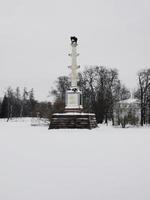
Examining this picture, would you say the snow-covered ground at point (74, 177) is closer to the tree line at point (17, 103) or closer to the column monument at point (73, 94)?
the column monument at point (73, 94)

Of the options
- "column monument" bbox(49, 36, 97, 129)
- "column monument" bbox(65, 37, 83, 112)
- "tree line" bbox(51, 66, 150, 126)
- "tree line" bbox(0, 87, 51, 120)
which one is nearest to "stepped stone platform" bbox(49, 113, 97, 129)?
"column monument" bbox(49, 36, 97, 129)

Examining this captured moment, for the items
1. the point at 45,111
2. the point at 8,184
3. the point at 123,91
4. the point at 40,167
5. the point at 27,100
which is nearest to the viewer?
the point at 8,184

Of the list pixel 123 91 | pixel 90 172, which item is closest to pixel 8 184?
pixel 90 172

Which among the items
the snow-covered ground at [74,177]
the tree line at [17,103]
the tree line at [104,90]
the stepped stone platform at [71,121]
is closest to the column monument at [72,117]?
the stepped stone platform at [71,121]

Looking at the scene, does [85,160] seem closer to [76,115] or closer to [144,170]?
[144,170]

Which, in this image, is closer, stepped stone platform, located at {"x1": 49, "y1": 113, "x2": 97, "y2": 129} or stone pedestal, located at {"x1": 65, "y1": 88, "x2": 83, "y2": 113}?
stepped stone platform, located at {"x1": 49, "y1": 113, "x2": 97, "y2": 129}

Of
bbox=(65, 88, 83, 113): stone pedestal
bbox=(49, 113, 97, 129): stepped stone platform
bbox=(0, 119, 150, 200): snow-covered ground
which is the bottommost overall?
bbox=(0, 119, 150, 200): snow-covered ground

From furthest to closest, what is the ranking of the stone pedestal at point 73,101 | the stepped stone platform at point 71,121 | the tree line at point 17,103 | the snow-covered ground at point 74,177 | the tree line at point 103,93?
1. the tree line at point 17,103
2. the tree line at point 103,93
3. the stone pedestal at point 73,101
4. the stepped stone platform at point 71,121
5. the snow-covered ground at point 74,177

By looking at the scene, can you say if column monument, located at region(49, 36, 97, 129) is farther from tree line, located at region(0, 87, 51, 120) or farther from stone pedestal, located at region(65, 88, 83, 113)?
tree line, located at region(0, 87, 51, 120)

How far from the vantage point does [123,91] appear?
53.8 meters

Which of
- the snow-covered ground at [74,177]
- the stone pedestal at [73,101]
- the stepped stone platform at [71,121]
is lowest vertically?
the snow-covered ground at [74,177]

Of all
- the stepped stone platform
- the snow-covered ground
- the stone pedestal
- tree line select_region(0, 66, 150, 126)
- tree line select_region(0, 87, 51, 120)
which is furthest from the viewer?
tree line select_region(0, 87, 51, 120)

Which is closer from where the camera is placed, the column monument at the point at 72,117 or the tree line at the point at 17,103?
the column monument at the point at 72,117

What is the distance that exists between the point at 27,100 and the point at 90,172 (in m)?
84.6
